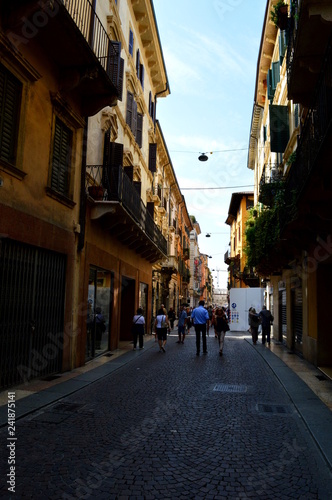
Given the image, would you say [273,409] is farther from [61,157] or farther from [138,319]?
[138,319]

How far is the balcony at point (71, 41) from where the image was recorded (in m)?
7.27

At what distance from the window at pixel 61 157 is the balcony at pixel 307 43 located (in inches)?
231

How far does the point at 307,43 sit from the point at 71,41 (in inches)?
208

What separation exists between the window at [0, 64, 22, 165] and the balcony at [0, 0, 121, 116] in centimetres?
69

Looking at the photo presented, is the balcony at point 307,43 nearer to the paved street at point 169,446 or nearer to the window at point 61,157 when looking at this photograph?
the window at point 61,157

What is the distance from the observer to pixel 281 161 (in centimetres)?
1891

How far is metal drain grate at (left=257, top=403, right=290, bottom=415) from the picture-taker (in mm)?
6863

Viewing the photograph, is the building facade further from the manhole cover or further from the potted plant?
the manhole cover

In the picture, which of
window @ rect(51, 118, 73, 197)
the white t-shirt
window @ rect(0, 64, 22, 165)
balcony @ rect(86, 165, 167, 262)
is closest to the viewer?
window @ rect(0, 64, 22, 165)

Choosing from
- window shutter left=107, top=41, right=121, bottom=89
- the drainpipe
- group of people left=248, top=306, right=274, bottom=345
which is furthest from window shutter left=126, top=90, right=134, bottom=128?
group of people left=248, top=306, right=274, bottom=345

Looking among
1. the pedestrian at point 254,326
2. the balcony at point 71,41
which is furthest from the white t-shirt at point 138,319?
the balcony at point 71,41

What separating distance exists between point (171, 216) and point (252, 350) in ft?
71.9

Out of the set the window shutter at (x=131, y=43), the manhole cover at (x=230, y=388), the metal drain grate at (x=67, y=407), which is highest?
the window shutter at (x=131, y=43)

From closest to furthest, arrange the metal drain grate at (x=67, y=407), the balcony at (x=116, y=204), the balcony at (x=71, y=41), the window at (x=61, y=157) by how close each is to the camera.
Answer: the metal drain grate at (x=67, y=407) < the balcony at (x=71, y=41) < the window at (x=61, y=157) < the balcony at (x=116, y=204)
